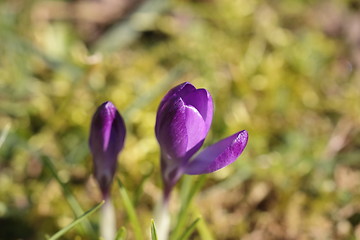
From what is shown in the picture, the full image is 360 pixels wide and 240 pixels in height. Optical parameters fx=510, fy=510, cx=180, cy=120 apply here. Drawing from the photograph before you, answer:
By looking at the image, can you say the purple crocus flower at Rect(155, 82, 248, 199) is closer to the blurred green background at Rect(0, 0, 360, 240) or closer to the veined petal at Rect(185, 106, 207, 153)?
the veined petal at Rect(185, 106, 207, 153)

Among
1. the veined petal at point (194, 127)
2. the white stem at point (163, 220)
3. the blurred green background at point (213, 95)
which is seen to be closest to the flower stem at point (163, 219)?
the white stem at point (163, 220)

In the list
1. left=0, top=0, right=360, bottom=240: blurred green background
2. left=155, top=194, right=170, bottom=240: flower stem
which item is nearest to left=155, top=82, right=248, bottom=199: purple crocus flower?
left=155, top=194, right=170, bottom=240: flower stem

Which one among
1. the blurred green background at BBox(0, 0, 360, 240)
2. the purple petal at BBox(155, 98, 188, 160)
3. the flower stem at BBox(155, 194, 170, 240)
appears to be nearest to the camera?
the purple petal at BBox(155, 98, 188, 160)

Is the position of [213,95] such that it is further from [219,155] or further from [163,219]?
[219,155]

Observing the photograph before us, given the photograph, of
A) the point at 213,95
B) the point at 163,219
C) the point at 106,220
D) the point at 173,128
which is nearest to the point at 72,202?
the point at 106,220

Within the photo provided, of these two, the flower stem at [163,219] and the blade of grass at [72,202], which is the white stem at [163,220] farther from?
the blade of grass at [72,202]

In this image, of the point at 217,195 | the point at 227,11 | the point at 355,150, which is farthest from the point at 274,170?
the point at 227,11

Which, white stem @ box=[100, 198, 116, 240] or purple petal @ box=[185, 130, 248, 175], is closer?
purple petal @ box=[185, 130, 248, 175]

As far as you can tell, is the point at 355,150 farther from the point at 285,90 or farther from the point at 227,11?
the point at 227,11
